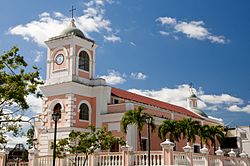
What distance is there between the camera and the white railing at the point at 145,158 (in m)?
20.8

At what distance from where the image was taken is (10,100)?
61.8 ft

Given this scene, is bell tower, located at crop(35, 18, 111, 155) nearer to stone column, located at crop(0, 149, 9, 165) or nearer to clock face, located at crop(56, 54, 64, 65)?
clock face, located at crop(56, 54, 64, 65)

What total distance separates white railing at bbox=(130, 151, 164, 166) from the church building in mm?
10603

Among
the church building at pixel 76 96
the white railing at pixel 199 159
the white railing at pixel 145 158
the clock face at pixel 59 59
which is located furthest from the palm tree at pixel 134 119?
the white railing at pixel 199 159

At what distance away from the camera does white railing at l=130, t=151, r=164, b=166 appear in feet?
68.1

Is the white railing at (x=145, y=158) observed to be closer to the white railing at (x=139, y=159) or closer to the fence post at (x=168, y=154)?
the white railing at (x=139, y=159)

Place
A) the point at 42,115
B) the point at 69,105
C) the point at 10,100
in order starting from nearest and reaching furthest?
the point at 10,100, the point at 69,105, the point at 42,115

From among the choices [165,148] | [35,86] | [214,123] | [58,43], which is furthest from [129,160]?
[214,123]

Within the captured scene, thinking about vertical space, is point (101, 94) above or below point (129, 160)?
above

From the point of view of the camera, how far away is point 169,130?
112 feet

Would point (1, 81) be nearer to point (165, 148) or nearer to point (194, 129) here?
point (165, 148)

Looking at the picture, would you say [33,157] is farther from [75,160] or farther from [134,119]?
[134,119]

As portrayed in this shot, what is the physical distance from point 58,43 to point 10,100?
17.0m

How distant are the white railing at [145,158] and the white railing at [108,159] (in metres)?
0.85
